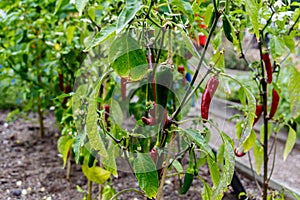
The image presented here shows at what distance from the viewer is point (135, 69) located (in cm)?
85

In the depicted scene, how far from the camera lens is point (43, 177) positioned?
78.9 inches

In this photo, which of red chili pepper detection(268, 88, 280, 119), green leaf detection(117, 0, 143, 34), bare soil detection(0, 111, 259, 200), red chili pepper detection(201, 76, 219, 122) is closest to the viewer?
green leaf detection(117, 0, 143, 34)

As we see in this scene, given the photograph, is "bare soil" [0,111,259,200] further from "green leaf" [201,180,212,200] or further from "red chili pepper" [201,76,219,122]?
"red chili pepper" [201,76,219,122]

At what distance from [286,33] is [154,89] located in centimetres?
61

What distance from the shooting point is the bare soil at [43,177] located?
6.04ft

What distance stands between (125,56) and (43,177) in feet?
4.46

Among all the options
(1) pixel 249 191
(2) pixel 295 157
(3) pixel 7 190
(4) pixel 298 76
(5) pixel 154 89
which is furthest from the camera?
(2) pixel 295 157

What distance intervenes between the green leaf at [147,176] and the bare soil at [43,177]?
732 millimetres

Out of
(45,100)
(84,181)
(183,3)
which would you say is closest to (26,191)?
(84,181)

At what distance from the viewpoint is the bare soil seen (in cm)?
184

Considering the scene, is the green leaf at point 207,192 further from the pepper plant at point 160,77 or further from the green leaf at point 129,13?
the green leaf at point 129,13

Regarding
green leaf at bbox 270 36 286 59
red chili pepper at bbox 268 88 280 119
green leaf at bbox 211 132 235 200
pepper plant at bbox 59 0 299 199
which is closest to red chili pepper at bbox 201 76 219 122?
pepper plant at bbox 59 0 299 199

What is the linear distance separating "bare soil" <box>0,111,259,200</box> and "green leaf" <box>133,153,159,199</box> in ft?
2.40

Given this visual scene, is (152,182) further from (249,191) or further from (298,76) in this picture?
(249,191)
